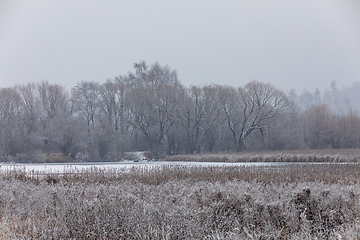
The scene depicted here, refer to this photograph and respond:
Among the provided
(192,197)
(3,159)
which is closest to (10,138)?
(3,159)

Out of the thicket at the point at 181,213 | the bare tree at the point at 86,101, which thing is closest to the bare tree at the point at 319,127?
the bare tree at the point at 86,101

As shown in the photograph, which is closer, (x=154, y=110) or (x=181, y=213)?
(x=181, y=213)

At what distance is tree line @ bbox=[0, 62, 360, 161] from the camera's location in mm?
58969

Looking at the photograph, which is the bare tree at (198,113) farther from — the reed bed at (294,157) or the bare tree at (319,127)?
the bare tree at (319,127)

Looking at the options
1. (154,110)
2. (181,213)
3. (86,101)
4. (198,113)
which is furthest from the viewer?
(86,101)

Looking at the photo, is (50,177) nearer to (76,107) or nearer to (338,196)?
(338,196)

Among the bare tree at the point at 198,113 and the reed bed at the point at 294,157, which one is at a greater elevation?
the bare tree at the point at 198,113

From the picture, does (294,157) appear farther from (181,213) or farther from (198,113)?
(181,213)

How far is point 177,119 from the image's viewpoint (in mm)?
63531

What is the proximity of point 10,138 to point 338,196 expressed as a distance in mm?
48403

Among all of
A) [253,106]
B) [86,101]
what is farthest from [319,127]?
[86,101]

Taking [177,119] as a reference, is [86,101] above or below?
above

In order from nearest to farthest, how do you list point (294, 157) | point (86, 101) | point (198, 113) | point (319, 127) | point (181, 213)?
point (181, 213)
point (294, 157)
point (319, 127)
point (198, 113)
point (86, 101)

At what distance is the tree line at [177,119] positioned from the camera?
2322 inches
